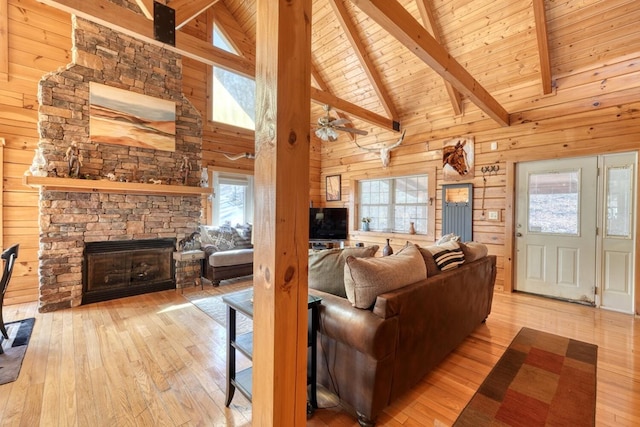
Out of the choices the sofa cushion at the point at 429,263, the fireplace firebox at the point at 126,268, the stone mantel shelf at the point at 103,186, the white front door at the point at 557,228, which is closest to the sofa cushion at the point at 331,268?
the sofa cushion at the point at 429,263

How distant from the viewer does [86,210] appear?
3715mm

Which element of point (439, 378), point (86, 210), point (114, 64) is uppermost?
point (114, 64)

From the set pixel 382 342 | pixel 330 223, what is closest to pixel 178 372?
pixel 382 342

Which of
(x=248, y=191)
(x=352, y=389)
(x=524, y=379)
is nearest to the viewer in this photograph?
(x=352, y=389)

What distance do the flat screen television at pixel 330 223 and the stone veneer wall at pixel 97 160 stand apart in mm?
2517

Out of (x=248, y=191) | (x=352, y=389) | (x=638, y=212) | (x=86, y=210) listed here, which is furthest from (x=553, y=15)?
(x=86, y=210)

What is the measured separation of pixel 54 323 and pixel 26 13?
3874mm

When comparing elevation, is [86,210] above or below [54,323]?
above

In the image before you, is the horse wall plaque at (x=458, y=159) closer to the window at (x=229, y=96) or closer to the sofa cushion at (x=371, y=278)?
→ the sofa cushion at (x=371, y=278)

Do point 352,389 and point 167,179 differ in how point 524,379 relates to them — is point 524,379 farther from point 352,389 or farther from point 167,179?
point 167,179

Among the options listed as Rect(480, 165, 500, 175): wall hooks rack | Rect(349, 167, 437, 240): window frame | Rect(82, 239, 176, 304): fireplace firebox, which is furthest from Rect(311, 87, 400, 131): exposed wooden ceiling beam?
Rect(82, 239, 176, 304): fireplace firebox

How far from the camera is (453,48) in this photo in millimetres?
4227

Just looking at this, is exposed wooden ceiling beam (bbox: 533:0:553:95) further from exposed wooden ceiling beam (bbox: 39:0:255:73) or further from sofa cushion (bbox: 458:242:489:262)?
exposed wooden ceiling beam (bbox: 39:0:255:73)

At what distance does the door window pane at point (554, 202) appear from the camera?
382 cm
